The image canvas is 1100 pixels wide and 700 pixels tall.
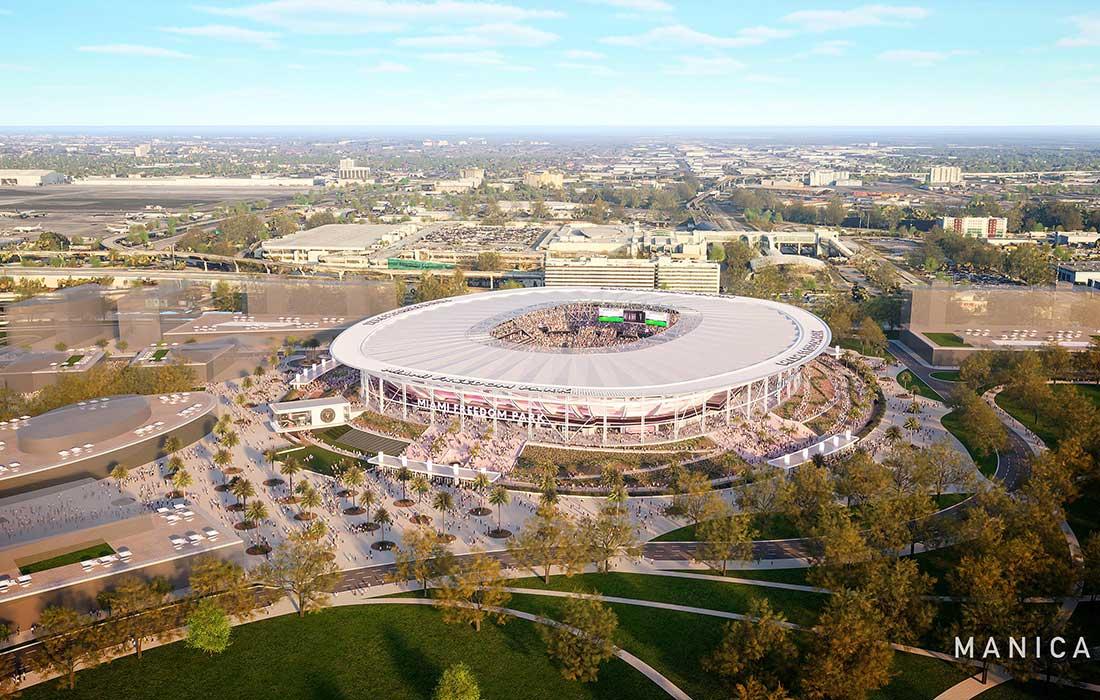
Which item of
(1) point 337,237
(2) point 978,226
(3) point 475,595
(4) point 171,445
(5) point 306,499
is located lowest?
(3) point 475,595

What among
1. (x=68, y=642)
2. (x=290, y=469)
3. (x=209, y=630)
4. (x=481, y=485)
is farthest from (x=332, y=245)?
(x=68, y=642)

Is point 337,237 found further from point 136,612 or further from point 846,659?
point 846,659

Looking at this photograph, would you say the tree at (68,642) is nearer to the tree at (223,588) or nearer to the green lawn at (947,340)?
the tree at (223,588)

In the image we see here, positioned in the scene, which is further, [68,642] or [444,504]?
[444,504]

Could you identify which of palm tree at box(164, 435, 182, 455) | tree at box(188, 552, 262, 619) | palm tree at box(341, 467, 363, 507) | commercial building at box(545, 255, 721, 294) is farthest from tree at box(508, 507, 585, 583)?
commercial building at box(545, 255, 721, 294)

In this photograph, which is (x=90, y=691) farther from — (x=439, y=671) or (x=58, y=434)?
(x=58, y=434)

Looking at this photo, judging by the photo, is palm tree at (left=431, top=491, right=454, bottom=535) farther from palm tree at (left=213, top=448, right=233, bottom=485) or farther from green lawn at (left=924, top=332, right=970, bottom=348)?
green lawn at (left=924, top=332, right=970, bottom=348)
